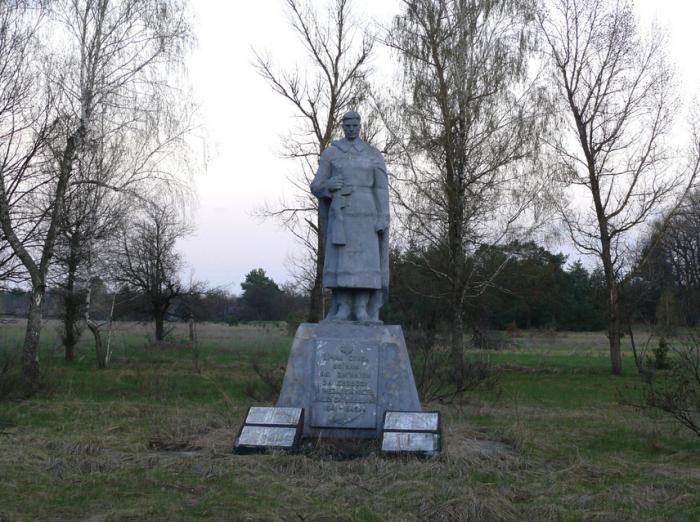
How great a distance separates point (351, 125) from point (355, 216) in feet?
3.25

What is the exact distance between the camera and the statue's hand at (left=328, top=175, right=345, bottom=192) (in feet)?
28.9

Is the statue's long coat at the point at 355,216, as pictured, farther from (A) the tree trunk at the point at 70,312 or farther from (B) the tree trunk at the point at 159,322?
(B) the tree trunk at the point at 159,322

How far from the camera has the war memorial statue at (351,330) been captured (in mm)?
8453

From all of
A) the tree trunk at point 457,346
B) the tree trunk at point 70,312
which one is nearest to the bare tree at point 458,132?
the tree trunk at point 457,346

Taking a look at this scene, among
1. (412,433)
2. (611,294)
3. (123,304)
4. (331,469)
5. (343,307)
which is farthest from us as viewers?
(123,304)

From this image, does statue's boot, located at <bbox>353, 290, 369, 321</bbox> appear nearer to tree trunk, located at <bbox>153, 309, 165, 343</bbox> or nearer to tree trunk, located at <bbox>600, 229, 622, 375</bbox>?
tree trunk, located at <bbox>600, 229, 622, 375</bbox>

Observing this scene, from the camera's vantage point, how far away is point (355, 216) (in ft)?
29.0

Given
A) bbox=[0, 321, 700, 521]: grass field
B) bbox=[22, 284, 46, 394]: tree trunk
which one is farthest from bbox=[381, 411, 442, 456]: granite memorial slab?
bbox=[22, 284, 46, 394]: tree trunk

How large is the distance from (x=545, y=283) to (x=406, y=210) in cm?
1828

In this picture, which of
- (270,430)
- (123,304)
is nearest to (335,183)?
(270,430)

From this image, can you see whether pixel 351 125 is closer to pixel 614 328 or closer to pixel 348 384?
pixel 348 384

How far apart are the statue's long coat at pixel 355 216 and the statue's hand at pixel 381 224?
10mm

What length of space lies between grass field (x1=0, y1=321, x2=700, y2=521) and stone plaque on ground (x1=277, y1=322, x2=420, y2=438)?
1.42 ft

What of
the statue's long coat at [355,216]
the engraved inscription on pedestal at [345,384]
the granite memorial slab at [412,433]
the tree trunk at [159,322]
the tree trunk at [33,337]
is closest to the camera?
the granite memorial slab at [412,433]
